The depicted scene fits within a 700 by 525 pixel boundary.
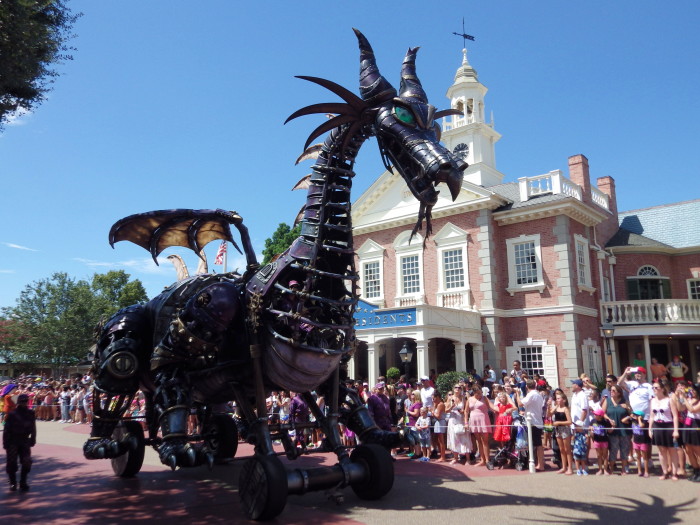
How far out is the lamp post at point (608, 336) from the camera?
18953mm

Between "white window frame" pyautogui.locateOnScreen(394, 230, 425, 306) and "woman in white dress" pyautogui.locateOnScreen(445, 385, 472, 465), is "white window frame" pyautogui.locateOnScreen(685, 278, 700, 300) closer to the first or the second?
"white window frame" pyautogui.locateOnScreen(394, 230, 425, 306)

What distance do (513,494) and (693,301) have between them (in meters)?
16.9

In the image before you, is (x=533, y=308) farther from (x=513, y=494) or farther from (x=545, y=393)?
(x=513, y=494)

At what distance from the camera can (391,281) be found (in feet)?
74.0

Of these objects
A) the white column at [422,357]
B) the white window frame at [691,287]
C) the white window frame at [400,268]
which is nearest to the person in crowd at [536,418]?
the white column at [422,357]

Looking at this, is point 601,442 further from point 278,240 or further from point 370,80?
point 278,240

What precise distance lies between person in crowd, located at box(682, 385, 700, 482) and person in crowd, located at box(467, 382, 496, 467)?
117 inches

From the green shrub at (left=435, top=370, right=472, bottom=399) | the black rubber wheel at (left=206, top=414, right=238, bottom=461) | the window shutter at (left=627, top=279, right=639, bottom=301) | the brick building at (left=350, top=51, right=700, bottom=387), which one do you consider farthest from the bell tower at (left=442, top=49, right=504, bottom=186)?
the black rubber wheel at (left=206, top=414, right=238, bottom=461)

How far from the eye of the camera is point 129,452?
7938mm

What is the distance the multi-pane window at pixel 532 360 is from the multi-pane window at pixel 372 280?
6348 mm

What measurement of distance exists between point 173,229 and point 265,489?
4.04 meters

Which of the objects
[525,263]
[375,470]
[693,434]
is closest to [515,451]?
[693,434]

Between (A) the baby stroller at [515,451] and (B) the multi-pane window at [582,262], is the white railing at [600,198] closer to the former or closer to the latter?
(B) the multi-pane window at [582,262]

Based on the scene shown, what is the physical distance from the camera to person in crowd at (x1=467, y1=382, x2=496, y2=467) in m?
9.54
